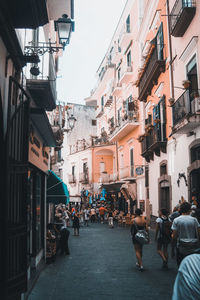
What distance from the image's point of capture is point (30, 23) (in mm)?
5379

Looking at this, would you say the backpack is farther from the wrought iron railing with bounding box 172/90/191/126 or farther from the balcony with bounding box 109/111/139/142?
the balcony with bounding box 109/111/139/142

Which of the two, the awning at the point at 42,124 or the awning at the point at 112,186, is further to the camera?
the awning at the point at 112,186

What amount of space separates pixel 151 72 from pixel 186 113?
6.87 metres

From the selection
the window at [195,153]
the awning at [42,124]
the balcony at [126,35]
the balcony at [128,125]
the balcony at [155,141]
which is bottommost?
the window at [195,153]

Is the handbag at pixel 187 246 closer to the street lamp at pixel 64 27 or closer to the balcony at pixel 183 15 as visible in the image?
the street lamp at pixel 64 27

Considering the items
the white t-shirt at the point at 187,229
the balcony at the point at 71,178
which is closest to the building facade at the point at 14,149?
the white t-shirt at the point at 187,229

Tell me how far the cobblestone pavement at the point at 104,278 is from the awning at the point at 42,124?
3.83 m

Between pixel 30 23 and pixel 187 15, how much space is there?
28.6 ft

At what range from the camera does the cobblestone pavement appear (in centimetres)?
673

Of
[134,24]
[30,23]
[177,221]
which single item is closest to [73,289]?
[177,221]

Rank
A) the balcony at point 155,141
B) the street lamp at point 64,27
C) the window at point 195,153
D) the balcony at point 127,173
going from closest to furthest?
the street lamp at point 64,27, the window at point 195,153, the balcony at point 155,141, the balcony at point 127,173

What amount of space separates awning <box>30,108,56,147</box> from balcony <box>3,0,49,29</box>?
6.82ft

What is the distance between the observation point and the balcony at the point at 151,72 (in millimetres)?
17391

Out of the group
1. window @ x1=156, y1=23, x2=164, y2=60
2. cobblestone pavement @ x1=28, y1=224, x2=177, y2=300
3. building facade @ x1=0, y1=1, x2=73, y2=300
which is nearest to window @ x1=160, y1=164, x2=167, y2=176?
window @ x1=156, y1=23, x2=164, y2=60
